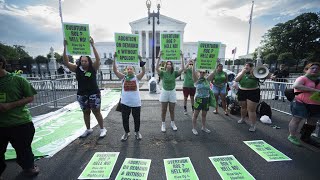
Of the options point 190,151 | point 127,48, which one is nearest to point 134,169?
point 190,151

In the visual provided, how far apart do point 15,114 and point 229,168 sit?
11.8 feet

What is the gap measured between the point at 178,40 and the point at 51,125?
454 cm

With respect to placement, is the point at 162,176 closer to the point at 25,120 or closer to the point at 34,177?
the point at 34,177

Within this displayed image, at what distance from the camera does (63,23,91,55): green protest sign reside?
158 inches

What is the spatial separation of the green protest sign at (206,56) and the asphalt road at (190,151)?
71.0 inches

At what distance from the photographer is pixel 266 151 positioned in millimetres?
3605

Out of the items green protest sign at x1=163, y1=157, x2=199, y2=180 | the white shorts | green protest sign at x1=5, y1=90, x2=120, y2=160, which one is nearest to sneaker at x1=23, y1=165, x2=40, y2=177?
green protest sign at x1=5, y1=90, x2=120, y2=160

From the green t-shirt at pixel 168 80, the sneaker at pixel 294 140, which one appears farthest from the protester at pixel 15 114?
the sneaker at pixel 294 140

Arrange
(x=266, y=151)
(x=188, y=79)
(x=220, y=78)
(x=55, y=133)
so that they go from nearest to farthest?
(x=266, y=151), (x=55, y=133), (x=220, y=78), (x=188, y=79)

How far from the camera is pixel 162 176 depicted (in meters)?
2.83

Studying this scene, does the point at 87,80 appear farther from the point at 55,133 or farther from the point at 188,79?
the point at 188,79

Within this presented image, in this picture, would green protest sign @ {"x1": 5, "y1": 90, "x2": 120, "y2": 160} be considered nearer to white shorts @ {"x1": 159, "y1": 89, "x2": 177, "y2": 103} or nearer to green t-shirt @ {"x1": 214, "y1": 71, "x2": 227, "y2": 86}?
white shorts @ {"x1": 159, "y1": 89, "x2": 177, "y2": 103}

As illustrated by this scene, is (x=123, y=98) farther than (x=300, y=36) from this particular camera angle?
No

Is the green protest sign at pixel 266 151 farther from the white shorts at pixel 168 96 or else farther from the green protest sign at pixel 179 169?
the white shorts at pixel 168 96
